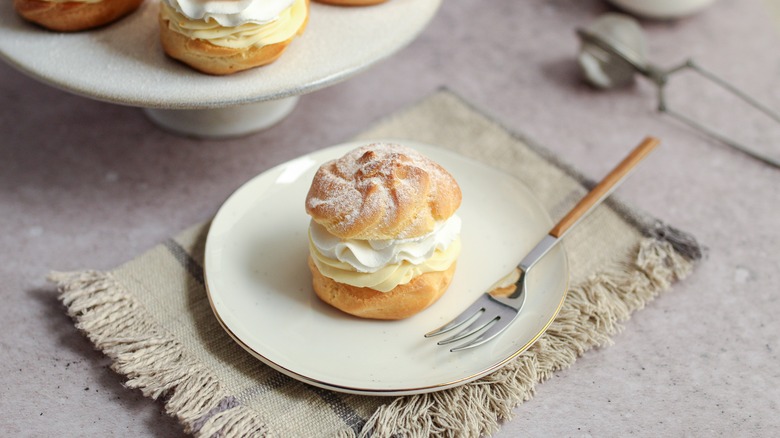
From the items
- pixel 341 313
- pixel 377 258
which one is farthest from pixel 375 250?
pixel 341 313

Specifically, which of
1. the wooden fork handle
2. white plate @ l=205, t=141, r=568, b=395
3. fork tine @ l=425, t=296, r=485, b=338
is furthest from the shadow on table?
the wooden fork handle

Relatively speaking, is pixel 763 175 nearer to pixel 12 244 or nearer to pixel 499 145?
pixel 499 145

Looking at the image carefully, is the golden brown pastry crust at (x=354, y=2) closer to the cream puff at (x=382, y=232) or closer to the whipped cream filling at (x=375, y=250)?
the cream puff at (x=382, y=232)

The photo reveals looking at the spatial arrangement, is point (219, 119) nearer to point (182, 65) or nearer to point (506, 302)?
point (182, 65)

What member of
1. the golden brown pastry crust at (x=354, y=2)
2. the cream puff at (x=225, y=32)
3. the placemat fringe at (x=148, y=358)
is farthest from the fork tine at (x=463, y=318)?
the golden brown pastry crust at (x=354, y=2)

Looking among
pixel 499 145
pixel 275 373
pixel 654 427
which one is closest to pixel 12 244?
pixel 275 373

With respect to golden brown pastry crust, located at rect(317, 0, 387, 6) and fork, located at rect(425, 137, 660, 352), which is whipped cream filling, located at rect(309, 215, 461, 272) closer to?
fork, located at rect(425, 137, 660, 352)
